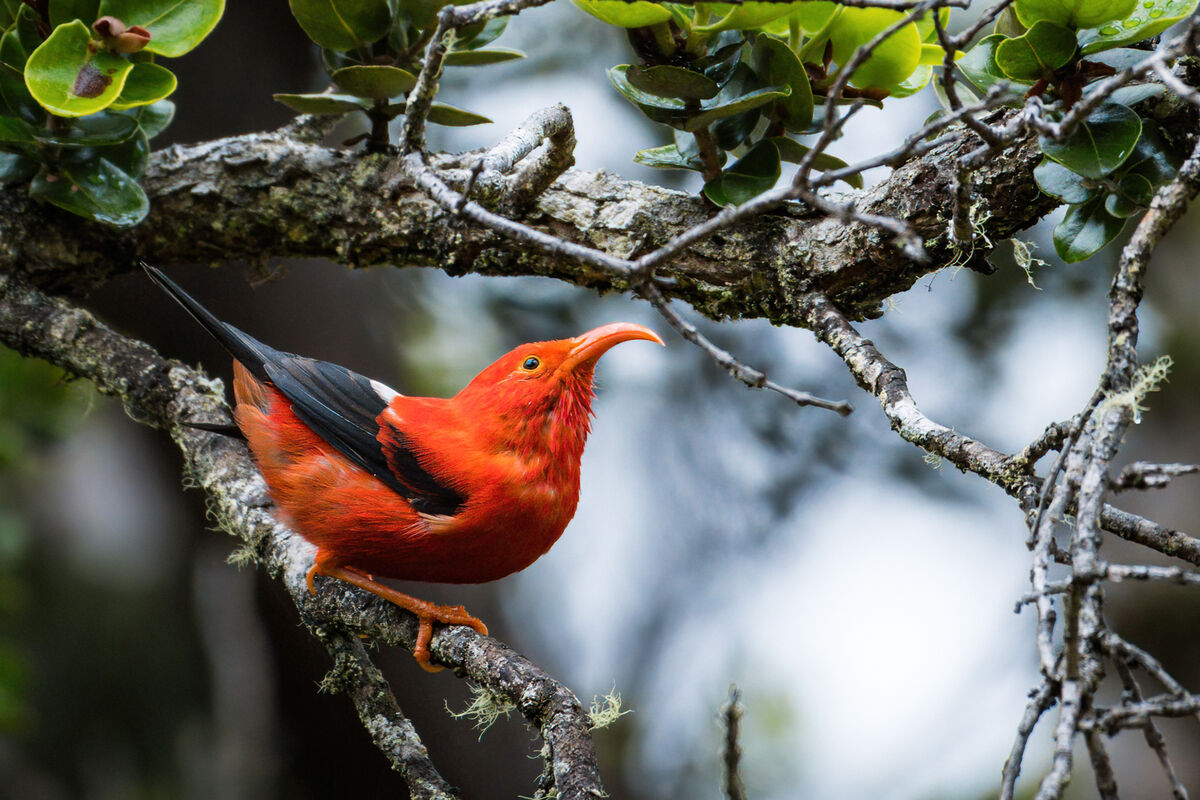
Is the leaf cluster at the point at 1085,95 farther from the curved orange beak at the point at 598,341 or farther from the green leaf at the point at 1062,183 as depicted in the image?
the curved orange beak at the point at 598,341

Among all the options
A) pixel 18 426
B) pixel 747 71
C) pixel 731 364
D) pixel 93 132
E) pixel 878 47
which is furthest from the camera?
pixel 18 426

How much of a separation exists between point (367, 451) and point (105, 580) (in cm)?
297

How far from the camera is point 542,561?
4941 millimetres

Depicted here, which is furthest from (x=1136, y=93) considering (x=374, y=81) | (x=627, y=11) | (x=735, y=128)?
(x=374, y=81)

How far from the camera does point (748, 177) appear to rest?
80.3 inches

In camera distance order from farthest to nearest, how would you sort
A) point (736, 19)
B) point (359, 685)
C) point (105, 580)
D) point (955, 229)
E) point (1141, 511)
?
point (105, 580) → point (1141, 511) → point (359, 685) → point (736, 19) → point (955, 229)

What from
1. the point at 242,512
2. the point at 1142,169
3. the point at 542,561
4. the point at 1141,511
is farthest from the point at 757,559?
the point at 1142,169

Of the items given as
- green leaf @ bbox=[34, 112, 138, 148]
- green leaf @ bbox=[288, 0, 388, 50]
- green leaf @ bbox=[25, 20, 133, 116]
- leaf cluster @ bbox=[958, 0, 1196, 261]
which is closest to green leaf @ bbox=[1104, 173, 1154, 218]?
leaf cluster @ bbox=[958, 0, 1196, 261]

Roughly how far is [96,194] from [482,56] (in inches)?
38.6

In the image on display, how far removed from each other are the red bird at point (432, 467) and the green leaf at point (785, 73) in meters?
0.55

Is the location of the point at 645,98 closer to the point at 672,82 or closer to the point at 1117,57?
the point at 672,82

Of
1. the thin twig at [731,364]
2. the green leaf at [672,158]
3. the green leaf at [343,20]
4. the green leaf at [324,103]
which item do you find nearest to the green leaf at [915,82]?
the green leaf at [672,158]

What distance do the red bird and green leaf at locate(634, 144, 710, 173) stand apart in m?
0.38

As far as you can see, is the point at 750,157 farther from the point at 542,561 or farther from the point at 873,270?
the point at 542,561
